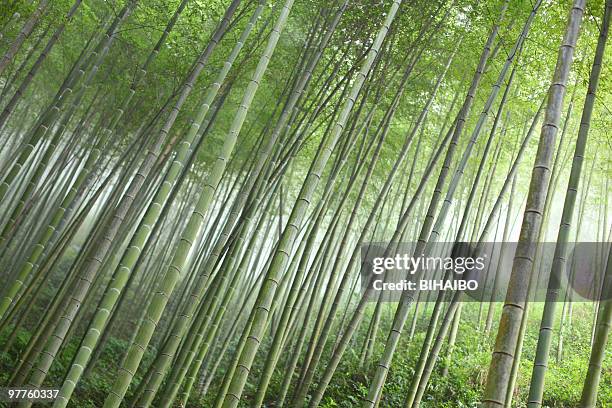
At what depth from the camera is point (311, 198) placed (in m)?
2.96

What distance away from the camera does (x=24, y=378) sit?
4.12m

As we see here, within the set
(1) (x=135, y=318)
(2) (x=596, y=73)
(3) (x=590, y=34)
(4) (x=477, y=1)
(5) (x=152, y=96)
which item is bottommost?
(1) (x=135, y=318)

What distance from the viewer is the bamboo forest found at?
265 cm

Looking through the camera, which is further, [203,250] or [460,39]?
[203,250]

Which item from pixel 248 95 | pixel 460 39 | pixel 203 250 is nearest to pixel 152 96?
pixel 203 250

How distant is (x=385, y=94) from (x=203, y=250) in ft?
9.46

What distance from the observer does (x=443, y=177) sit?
11.1 feet

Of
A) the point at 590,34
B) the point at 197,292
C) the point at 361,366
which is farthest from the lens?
the point at 361,366

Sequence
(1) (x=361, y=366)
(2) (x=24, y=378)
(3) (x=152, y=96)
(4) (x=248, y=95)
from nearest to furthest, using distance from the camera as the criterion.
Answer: (4) (x=248, y=95)
(2) (x=24, y=378)
(1) (x=361, y=366)
(3) (x=152, y=96)

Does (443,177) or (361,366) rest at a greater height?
(443,177)

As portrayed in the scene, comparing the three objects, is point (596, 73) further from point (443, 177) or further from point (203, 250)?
point (203, 250)

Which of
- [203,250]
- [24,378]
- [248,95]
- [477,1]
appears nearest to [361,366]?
[203,250]

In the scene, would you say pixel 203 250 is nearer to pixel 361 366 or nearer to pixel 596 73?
pixel 361 366

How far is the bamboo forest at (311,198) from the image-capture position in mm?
2648
